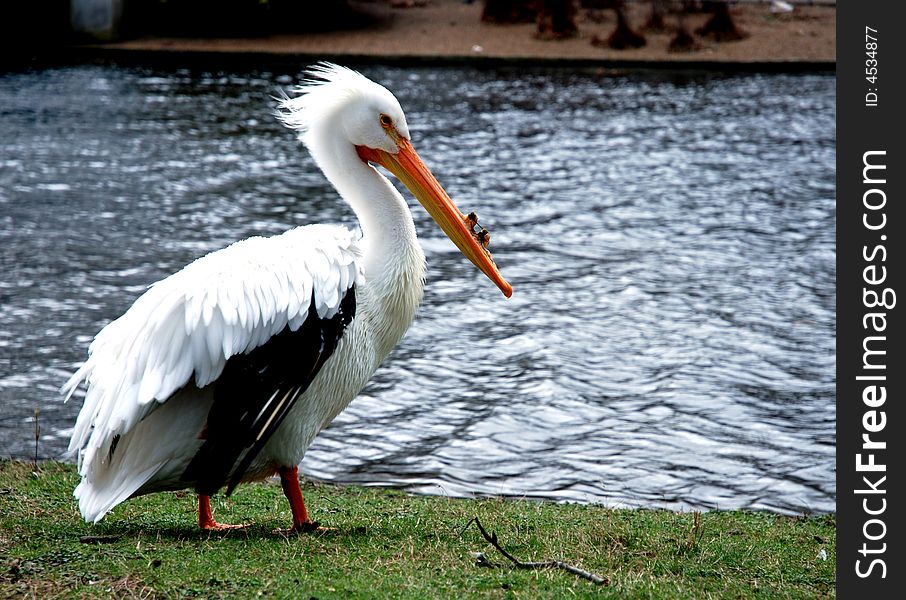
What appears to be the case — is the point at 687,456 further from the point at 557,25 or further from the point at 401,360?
the point at 557,25

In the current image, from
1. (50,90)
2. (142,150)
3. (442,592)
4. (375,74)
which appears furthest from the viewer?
(375,74)

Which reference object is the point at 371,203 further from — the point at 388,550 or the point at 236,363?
the point at 388,550

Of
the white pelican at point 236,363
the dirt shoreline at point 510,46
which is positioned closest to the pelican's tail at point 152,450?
the white pelican at point 236,363

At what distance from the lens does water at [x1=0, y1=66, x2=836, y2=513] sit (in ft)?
19.7

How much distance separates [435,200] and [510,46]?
49.6 ft

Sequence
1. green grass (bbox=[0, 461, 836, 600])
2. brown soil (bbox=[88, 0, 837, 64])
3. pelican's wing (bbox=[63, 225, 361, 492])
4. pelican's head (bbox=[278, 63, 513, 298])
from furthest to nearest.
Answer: brown soil (bbox=[88, 0, 837, 64]) → pelican's head (bbox=[278, 63, 513, 298]) → pelican's wing (bbox=[63, 225, 361, 492]) → green grass (bbox=[0, 461, 836, 600])

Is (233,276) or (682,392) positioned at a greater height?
(233,276)

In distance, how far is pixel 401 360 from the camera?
7336mm

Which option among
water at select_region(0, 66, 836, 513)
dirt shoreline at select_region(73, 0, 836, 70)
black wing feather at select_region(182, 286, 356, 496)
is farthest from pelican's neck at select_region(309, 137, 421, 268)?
dirt shoreline at select_region(73, 0, 836, 70)

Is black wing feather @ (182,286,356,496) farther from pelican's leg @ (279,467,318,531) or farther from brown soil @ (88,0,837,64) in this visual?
brown soil @ (88,0,837,64)

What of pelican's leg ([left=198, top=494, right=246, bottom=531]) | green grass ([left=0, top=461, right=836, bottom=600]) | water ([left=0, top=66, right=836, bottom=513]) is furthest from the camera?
water ([left=0, top=66, right=836, bottom=513])

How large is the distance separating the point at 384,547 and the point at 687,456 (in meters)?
2.66

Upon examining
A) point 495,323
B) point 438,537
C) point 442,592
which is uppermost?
point 442,592

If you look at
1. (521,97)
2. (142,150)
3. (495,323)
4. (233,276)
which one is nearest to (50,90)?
(142,150)
